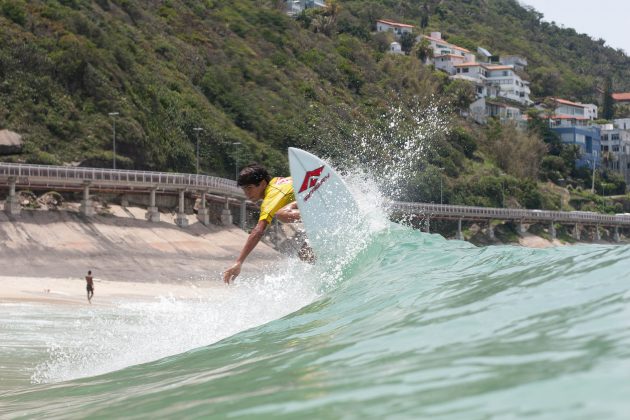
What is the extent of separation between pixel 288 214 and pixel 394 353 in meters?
4.65

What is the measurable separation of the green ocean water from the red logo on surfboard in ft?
3.62

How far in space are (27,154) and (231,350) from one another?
39.8 metres

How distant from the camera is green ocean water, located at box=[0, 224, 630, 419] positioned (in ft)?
16.1

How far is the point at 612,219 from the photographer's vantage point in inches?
3401

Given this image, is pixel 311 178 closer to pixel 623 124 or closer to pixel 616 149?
pixel 616 149

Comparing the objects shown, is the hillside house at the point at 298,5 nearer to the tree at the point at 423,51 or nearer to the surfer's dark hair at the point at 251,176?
the tree at the point at 423,51

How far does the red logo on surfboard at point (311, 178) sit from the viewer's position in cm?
1131

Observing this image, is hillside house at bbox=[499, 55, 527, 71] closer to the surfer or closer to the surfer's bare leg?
the surfer's bare leg

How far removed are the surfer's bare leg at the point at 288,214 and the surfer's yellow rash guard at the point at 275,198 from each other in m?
0.07

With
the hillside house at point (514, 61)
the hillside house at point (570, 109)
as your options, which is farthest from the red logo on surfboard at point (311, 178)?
the hillside house at point (514, 61)

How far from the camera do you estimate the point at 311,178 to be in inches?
452

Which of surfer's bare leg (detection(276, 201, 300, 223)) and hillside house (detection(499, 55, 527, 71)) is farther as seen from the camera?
hillside house (detection(499, 55, 527, 71))

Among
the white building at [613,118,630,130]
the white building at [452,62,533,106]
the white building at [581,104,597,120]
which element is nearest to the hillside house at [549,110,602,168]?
the white building at [452,62,533,106]

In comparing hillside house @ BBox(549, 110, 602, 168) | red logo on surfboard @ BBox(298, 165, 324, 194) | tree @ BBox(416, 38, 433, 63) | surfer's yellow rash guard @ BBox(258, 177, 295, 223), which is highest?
tree @ BBox(416, 38, 433, 63)
